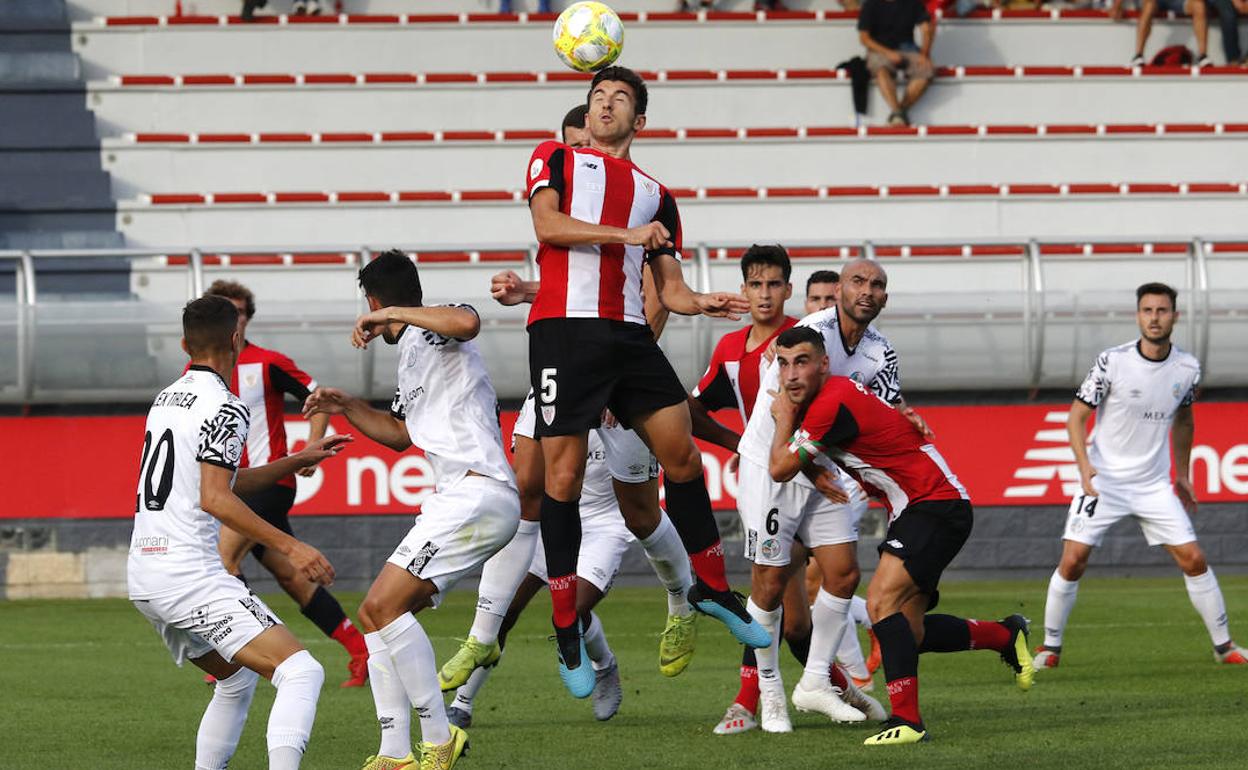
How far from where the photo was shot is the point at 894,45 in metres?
21.0

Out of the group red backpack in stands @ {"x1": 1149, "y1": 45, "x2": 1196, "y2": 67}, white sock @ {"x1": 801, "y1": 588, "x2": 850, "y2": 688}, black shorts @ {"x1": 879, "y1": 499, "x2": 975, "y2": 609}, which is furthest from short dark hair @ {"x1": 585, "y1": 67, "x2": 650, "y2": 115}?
red backpack in stands @ {"x1": 1149, "y1": 45, "x2": 1196, "y2": 67}

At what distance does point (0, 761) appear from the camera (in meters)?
7.61

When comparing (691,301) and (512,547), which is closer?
(691,301)

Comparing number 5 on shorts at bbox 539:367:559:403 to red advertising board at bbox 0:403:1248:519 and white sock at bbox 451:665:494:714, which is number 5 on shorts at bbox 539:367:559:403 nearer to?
white sock at bbox 451:665:494:714

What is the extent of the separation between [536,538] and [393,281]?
161cm

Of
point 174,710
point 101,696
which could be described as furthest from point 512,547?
point 101,696

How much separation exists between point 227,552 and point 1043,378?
8012 millimetres

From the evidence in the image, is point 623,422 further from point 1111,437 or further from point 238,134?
point 238,134

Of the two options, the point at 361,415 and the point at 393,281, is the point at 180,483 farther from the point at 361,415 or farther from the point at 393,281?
the point at 393,281

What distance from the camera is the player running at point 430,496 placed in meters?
6.94

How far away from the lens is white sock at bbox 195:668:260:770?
6.40 meters

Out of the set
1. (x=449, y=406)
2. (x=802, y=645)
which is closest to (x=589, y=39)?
(x=449, y=406)

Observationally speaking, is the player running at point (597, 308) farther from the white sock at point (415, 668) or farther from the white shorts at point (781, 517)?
the white shorts at point (781, 517)

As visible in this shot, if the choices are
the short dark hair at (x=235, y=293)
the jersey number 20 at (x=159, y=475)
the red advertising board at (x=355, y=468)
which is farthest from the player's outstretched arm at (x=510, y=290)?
the red advertising board at (x=355, y=468)
